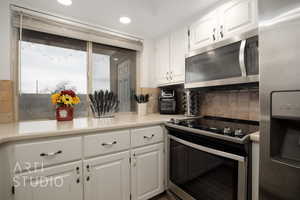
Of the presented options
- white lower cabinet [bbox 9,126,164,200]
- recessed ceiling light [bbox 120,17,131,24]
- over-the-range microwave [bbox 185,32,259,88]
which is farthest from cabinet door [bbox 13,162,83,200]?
recessed ceiling light [bbox 120,17,131,24]

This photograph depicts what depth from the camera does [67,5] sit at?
1.46m

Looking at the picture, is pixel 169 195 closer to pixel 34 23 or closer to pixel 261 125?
pixel 261 125

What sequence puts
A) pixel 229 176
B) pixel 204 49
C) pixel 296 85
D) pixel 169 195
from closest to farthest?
pixel 296 85 → pixel 229 176 → pixel 204 49 → pixel 169 195

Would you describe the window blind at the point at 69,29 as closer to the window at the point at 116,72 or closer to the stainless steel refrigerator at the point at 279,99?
the window at the point at 116,72

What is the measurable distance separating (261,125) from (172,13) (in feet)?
4.91

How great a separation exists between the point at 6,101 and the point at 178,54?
1.98 m

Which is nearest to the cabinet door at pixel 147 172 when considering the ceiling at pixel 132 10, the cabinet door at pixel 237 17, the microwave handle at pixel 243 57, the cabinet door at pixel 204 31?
the microwave handle at pixel 243 57

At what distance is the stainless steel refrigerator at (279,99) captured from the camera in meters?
0.61

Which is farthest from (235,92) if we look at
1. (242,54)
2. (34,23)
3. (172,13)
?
(34,23)

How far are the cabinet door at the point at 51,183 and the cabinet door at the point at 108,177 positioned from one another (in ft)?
0.24

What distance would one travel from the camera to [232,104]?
1.60 m

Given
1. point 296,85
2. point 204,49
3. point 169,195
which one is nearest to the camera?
point 296,85

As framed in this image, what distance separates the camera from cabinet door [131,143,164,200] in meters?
1.38

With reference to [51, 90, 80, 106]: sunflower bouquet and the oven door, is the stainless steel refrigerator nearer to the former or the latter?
the oven door
